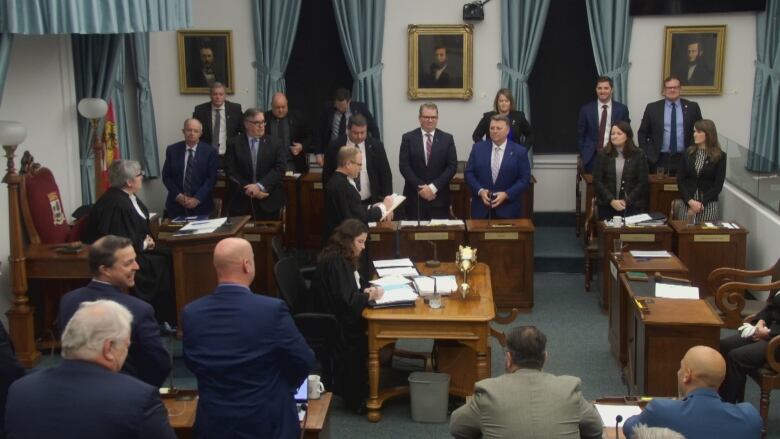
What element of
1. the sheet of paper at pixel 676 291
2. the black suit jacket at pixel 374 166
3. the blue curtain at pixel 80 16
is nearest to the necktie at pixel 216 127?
the black suit jacket at pixel 374 166

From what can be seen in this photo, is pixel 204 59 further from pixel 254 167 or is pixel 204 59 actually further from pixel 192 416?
pixel 192 416

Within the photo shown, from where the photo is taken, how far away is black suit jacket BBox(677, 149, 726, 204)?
30.1ft

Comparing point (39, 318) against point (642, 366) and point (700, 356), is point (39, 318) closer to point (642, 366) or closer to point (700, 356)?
point (642, 366)

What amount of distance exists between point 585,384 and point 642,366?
91 centimetres

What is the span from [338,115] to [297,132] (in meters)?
0.53

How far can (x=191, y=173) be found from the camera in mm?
9719

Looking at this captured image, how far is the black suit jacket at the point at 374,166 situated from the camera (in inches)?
365

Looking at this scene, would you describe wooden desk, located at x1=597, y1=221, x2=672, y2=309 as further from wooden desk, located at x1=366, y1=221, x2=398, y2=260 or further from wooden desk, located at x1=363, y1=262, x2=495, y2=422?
wooden desk, located at x1=363, y1=262, x2=495, y2=422

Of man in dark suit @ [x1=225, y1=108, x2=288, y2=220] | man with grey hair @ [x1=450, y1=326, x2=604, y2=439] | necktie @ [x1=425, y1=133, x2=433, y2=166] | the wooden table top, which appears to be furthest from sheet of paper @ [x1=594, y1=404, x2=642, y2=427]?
man in dark suit @ [x1=225, y1=108, x2=288, y2=220]

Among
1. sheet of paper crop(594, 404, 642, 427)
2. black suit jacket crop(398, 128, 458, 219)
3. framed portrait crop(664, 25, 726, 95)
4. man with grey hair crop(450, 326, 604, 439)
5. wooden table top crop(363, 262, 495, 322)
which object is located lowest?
sheet of paper crop(594, 404, 642, 427)

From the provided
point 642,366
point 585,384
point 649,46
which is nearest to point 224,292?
point 642,366

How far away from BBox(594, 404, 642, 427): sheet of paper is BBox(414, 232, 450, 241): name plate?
3.97 meters

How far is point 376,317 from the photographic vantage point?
21.0ft

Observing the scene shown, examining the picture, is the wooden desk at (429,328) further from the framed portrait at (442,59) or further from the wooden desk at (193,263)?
the framed portrait at (442,59)
